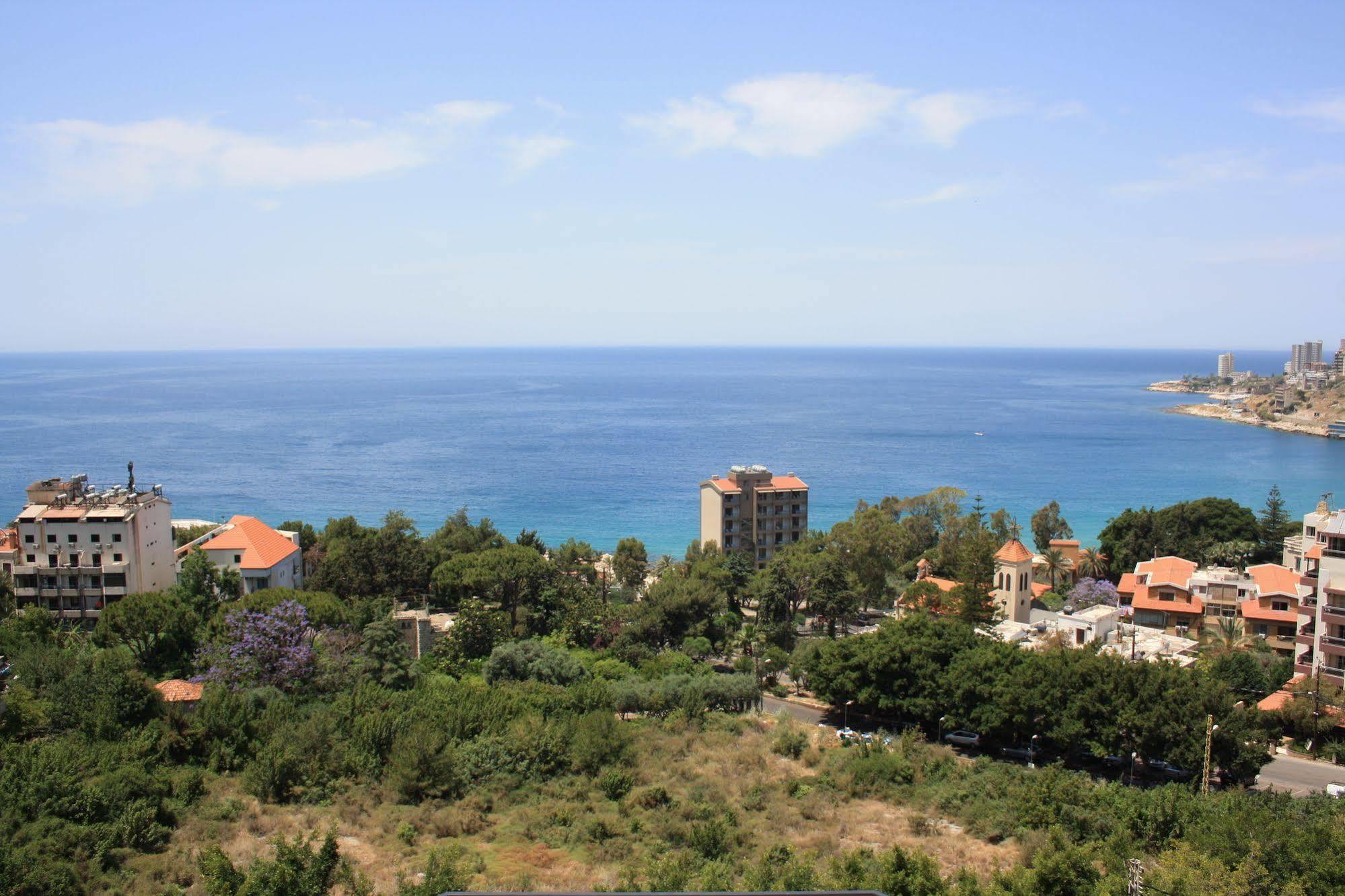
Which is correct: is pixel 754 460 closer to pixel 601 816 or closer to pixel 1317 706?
pixel 1317 706

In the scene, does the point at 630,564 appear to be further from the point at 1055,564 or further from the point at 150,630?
the point at 150,630

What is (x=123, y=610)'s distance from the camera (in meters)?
28.8

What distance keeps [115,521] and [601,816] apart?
22.8m

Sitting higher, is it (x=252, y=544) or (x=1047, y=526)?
(x=252, y=544)

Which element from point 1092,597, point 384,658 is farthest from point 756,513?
point 384,658

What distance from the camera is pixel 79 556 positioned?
32625mm

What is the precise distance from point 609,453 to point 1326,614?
230ft

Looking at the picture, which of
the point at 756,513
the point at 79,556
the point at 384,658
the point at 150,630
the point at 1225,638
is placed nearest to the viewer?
the point at 384,658

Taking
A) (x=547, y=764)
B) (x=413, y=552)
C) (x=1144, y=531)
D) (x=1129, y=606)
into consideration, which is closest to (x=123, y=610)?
(x=413, y=552)

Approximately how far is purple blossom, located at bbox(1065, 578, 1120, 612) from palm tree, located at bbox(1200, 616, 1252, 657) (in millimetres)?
3996

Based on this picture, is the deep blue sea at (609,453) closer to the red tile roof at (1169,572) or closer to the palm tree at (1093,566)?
the palm tree at (1093,566)

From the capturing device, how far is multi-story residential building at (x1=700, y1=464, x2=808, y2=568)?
48.6 metres

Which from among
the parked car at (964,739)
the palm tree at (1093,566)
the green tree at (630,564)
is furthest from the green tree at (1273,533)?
the green tree at (630,564)

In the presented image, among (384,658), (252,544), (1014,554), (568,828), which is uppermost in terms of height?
(252,544)
